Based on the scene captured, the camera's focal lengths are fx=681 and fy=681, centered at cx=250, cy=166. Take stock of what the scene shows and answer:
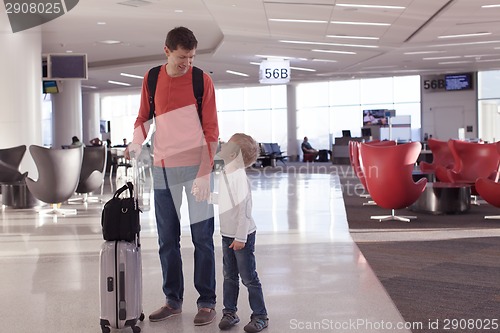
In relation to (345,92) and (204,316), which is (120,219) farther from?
(345,92)

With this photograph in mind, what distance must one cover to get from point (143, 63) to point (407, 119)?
10094 millimetres

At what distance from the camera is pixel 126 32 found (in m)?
15.0

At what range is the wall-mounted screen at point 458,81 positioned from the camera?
82.0 feet

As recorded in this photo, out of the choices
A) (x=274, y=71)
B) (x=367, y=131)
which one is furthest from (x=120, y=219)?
(x=367, y=131)

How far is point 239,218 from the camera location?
3.47m

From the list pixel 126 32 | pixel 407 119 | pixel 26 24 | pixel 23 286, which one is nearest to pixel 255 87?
pixel 407 119

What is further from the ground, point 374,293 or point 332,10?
point 332,10

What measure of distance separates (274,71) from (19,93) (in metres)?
8.92

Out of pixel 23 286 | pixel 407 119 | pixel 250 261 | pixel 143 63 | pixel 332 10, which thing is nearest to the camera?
pixel 250 261

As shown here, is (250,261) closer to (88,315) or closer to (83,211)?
(88,315)

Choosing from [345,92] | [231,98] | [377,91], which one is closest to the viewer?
[377,91]

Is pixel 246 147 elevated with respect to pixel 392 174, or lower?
elevated

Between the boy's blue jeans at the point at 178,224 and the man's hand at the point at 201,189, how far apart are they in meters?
0.14

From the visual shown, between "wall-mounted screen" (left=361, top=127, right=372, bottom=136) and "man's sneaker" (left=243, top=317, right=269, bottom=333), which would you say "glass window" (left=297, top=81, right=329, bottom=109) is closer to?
"wall-mounted screen" (left=361, top=127, right=372, bottom=136)
